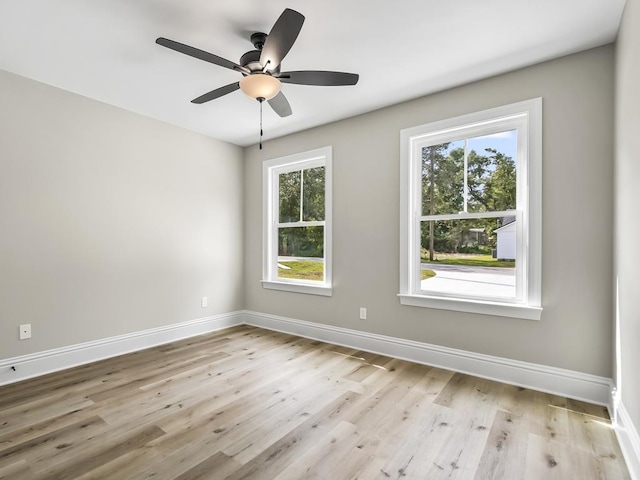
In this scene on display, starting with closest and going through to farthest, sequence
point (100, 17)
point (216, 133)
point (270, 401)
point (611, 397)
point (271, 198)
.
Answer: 1. point (100, 17)
2. point (611, 397)
3. point (270, 401)
4. point (216, 133)
5. point (271, 198)

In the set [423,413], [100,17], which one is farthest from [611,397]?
[100,17]

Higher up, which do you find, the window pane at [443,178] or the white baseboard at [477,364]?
the window pane at [443,178]

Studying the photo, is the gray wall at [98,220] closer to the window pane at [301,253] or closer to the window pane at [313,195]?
the window pane at [301,253]

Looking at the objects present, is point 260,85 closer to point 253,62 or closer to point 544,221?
point 253,62

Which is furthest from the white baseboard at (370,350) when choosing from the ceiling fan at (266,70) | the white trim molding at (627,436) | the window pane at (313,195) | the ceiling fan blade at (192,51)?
the ceiling fan blade at (192,51)

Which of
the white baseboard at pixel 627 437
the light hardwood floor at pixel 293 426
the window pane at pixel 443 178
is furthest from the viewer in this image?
the window pane at pixel 443 178

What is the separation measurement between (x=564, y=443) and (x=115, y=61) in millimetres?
3987

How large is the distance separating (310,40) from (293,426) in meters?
2.58

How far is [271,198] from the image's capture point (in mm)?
4633

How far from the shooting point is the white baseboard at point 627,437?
1632mm

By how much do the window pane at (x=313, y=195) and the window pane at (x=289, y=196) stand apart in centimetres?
12

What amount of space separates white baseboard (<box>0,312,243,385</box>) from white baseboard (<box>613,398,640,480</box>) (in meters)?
3.99

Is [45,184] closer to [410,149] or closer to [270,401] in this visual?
[270,401]

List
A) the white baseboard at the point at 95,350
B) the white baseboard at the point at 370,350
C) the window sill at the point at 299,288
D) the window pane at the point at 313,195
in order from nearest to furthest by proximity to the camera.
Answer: the white baseboard at the point at 370,350 → the white baseboard at the point at 95,350 → the window sill at the point at 299,288 → the window pane at the point at 313,195
